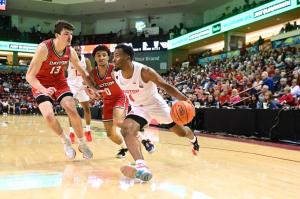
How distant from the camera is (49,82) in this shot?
17.4 ft

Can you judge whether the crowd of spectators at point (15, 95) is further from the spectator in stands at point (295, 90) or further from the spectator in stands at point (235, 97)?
the spectator in stands at point (295, 90)

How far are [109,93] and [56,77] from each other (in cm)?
92

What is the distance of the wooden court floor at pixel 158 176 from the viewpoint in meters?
3.25

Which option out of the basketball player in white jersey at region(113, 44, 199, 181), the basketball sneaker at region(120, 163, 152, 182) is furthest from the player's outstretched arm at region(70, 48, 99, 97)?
the basketball sneaker at region(120, 163, 152, 182)

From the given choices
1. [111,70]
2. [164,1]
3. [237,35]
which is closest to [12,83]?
[164,1]

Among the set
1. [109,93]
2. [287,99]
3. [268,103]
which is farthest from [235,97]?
[109,93]

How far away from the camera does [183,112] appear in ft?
13.4

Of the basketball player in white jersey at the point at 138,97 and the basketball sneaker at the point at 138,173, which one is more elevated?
the basketball player in white jersey at the point at 138,97

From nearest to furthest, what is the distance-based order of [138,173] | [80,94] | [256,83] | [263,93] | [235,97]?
[138,173]
[80,94]
[263,93]
[235,97]
[256,83]

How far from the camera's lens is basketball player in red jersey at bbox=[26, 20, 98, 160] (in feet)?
16.4

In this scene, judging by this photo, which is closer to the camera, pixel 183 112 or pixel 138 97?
pixel 183 112

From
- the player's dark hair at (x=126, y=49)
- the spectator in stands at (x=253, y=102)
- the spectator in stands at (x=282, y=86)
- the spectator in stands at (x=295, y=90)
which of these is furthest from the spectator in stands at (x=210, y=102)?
the player's dark hair at (x=126, y=49)

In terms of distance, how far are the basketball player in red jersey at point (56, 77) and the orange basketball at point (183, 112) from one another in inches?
60.8

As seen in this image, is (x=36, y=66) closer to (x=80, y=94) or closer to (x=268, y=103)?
(x=80, y=94)
